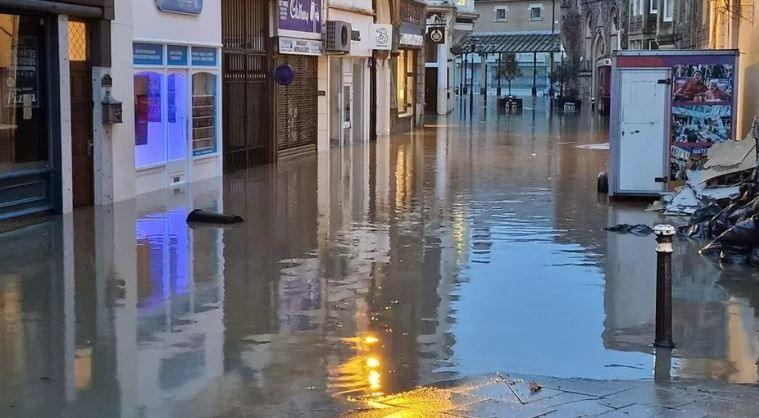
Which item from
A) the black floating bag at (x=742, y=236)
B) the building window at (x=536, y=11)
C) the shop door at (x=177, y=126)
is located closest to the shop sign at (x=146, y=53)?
the shop door at (x=177, y=126)

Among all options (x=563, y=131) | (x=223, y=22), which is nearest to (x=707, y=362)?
(x=223, y=22)

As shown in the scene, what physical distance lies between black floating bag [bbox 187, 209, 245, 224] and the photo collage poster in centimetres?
662

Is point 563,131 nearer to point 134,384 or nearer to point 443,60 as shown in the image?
point 443,60

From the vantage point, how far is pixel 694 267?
1128cm

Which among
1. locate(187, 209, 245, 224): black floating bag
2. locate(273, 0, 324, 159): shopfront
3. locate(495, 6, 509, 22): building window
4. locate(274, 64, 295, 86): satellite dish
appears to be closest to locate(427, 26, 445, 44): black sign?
locate(273, 0, 324, 159): shopfront

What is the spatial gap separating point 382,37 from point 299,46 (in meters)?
7.31

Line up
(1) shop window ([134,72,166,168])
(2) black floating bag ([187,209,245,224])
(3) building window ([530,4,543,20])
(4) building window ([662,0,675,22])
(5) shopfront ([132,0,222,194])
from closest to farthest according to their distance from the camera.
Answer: (2) black floating bag ([187,209,245,224])
(1) shop window ([134,72,166,168])
(5) shopfront ([132,0,222,194])
(4) building window ([662,0,675,22])
(3) building window ([530,4,543,20])

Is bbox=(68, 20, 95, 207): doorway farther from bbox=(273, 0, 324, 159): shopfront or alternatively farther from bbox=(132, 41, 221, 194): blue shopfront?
bbox=(273, 0, 324, 159): shopfront

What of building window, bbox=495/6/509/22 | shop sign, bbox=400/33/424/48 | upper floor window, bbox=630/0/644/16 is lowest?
shop sign, bbox=400/33/424/48

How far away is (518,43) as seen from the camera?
3081 inches

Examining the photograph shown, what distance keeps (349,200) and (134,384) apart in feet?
33.0

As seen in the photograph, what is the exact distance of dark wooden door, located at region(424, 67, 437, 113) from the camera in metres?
52.8

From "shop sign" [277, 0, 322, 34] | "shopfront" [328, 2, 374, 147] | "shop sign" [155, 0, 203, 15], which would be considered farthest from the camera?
"shopfront" [328, 2, 374, 147]

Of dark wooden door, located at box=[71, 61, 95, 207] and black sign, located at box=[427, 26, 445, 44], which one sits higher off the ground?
black sign, located at box=[427, 26, 445, 44]
